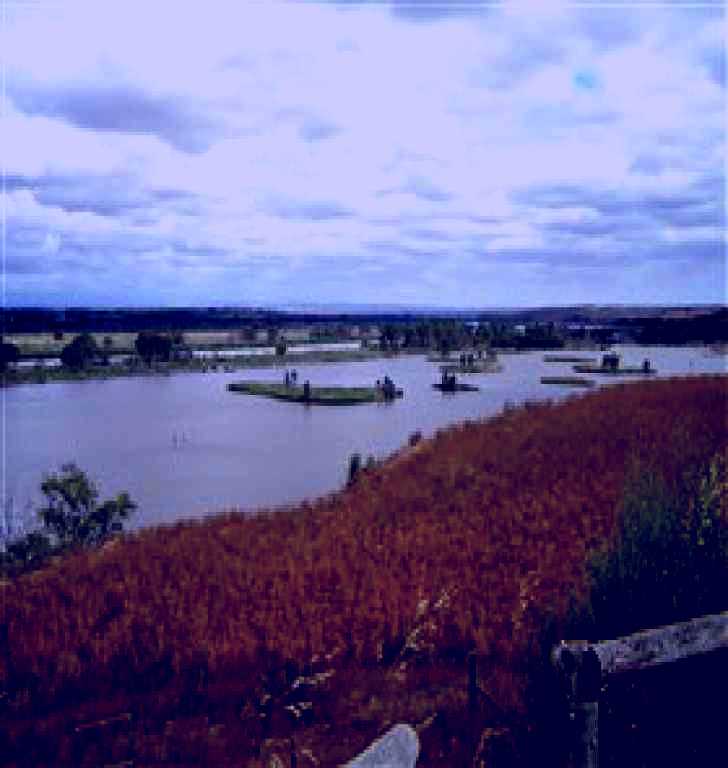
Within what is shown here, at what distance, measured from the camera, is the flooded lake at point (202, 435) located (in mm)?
46875

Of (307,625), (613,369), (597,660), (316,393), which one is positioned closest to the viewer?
(597,660)

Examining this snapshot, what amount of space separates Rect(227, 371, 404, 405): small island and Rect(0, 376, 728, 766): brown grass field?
267 feet

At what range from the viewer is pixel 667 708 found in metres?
6.07

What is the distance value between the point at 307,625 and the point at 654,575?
4.53 metres

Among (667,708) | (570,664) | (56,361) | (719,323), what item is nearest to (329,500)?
(667,708)

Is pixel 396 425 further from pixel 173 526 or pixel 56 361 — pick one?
pixel 56 361

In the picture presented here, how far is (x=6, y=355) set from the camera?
139375 millimetres

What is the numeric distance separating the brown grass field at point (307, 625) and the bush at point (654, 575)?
1.66ft

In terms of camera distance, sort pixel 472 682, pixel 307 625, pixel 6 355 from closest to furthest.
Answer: pixel 472 682, pixel 307 625, pixel 6 355

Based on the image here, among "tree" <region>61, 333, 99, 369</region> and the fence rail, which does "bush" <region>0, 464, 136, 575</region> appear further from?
"tree" <region>61, 333, 99, 369</region>

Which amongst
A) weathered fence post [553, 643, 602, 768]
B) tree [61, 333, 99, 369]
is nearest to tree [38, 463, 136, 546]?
weathered fence post [553, 643, 602, 768]

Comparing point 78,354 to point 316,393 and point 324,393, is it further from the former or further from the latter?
point 324,393

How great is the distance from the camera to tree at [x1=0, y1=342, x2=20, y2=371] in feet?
440

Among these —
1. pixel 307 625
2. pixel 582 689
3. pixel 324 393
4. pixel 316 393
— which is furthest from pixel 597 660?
pixel 324 393
